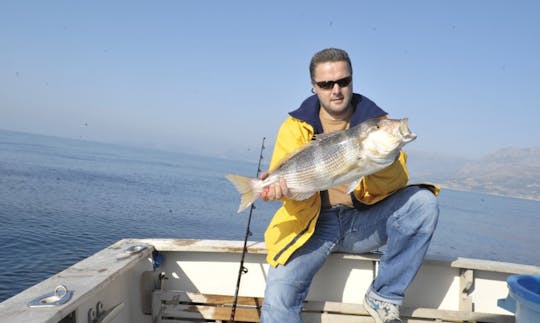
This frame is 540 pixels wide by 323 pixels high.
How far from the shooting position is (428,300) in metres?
4.54

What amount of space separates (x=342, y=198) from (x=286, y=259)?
903mm

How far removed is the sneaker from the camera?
3.79 meters

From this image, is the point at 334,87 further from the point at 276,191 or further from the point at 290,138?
the point at 276,191

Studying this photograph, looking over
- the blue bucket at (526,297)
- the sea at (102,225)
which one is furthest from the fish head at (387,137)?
the sea at (102,225)

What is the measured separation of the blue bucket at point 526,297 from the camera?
10.4 ft

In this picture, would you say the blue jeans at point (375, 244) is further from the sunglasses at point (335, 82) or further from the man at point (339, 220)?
the sunglasses at point (335, 82)

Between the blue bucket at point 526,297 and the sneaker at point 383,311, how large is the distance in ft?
3.36

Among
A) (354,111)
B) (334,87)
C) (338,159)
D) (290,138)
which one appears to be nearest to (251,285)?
(290,138)

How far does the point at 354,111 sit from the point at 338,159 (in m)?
1.03

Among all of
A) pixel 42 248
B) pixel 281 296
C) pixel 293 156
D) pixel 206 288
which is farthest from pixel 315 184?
pixel 42 248

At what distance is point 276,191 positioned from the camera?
347 cm

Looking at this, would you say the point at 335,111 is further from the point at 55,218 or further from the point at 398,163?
the point at 55,218

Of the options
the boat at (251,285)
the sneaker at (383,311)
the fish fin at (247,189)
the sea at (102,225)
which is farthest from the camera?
the sea at (102,225)

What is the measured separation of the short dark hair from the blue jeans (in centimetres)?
142
